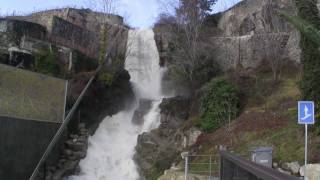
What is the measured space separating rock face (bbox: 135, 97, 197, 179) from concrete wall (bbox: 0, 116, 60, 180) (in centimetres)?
588

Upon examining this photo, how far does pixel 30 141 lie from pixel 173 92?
14641mm

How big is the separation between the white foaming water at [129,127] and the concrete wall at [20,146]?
3.83 m

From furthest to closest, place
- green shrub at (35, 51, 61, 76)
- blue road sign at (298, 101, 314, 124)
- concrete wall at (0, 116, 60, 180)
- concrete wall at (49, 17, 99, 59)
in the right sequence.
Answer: concrete wall at (49, 17, 99, 59) → green shrub at (35, 51, 61, 76) → concrete wall at (0, 116, 60, 180) → blue road sign at (298, 101, 314, 124)

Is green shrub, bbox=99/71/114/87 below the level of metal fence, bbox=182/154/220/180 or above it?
above

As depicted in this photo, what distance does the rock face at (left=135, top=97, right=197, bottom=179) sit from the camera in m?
26.0

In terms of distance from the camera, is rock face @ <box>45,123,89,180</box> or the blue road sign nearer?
the blue road sign

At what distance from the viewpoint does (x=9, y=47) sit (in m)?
29.0

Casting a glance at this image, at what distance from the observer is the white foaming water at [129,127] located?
87.5ft

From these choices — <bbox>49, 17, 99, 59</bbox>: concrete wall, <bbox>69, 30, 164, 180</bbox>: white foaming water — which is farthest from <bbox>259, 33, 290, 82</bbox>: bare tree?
<bbox>49, 17, 99, 59</bbox>: concrete wall

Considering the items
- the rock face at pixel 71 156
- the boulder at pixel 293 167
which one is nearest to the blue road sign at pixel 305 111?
the boulder at pixel 293 167

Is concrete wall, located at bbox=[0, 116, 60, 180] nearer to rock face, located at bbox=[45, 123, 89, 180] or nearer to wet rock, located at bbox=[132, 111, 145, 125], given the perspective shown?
rock face, located at bbox=[45, 123, 89, 180]

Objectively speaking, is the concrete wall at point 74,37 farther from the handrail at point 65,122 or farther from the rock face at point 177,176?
the rock face at point 177,176

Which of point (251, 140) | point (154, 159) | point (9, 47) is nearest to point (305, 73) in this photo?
point (251, 140)

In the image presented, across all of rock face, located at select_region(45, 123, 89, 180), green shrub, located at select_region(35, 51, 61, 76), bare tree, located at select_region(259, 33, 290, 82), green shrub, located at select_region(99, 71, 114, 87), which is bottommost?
rock face, located at select_region(45, 123, 89, 180)
